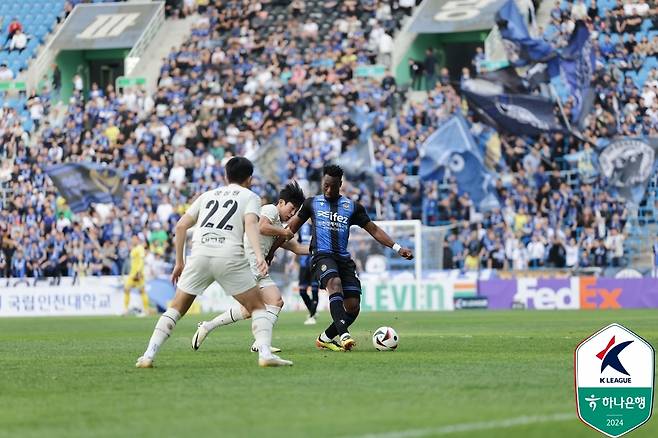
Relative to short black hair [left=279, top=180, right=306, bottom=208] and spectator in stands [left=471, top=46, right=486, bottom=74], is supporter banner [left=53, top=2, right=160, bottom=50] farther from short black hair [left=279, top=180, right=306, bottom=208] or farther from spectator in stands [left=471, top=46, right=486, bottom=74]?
short black hair [left=279, top=180, right=306, bottom=208]

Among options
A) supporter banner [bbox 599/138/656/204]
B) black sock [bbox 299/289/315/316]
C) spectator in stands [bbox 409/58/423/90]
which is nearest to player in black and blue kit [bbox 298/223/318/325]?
black sock [bbox 299/289/315/316]

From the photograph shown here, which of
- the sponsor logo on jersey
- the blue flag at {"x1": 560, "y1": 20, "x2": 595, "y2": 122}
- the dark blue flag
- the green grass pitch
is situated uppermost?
the blue flag at {"x1": 560, "y1": 20, "x2": 595, "y2": 122}

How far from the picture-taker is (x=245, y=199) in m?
14.5

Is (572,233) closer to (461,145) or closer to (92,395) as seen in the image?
(461,145)

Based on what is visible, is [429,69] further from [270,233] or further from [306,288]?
[270,233]

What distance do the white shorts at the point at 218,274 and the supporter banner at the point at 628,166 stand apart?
25627mm

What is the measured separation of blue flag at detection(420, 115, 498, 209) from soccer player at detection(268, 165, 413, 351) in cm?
2290

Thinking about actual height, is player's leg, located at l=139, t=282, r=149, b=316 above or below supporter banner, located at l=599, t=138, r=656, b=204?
below

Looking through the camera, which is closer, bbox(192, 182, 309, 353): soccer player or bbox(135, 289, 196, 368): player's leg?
bbox(135, 289, 196, 368): player's leg

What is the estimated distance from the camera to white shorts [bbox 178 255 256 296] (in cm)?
1438

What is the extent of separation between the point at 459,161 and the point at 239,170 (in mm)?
27680

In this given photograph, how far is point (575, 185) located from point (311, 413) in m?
31.6

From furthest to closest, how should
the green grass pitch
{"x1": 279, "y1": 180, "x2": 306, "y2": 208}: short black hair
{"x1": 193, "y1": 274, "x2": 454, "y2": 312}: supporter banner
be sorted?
{"x1": 193, "y1": 274, "x2": 454, "y2": 312}: supporter banner → {"x1": 279, "y1": 180, "x2": 306, "y2": 208}: short black hair → the green grass pitch

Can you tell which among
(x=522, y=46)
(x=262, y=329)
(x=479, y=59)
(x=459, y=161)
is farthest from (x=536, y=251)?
(x=262, y=329)
